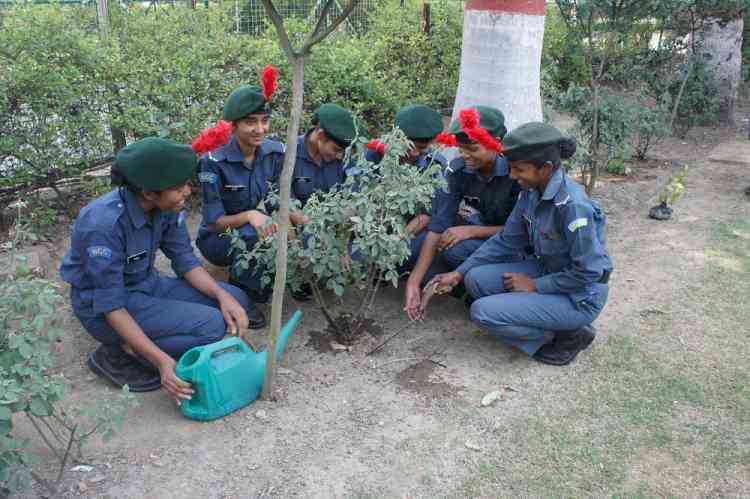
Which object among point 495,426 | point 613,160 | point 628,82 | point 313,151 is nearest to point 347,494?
point 495,426

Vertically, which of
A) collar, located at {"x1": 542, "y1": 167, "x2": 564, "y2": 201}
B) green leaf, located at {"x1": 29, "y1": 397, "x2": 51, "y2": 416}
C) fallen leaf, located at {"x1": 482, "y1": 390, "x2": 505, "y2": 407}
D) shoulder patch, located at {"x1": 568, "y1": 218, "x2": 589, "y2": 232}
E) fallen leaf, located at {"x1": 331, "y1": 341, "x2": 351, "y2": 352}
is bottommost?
fallen leaf, located at {"x1": 482, "y1": 390, "x2": 505, "y2": 407}

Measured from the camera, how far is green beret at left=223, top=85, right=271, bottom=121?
133 inches

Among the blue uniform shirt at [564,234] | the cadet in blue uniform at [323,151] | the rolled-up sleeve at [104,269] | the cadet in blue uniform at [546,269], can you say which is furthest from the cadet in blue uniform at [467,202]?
the rolled-up sleeve at [104,269]

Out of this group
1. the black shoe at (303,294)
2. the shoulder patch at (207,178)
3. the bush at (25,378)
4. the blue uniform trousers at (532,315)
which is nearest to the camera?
the bush at (25,378)

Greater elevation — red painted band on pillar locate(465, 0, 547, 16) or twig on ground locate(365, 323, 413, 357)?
red painted band on pillar locate(465, 0, 547, 16)

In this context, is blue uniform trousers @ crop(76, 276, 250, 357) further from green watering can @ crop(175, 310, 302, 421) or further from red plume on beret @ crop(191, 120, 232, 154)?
red plume on beret @ crop(191, 120, 232, 154)

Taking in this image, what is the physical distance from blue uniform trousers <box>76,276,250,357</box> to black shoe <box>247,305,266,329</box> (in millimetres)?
454

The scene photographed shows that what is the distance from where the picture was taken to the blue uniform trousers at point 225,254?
361 cm

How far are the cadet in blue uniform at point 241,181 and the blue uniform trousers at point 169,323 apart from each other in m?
0.50

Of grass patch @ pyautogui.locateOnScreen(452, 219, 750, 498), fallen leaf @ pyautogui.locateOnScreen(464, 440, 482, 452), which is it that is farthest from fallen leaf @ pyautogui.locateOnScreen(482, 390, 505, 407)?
fallen leaf @ pyautogui.locateOnScreen(464, 440, 482, 452)

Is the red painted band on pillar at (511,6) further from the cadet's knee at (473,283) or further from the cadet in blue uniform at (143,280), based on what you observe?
the cadet in blue uniform at (143,280)

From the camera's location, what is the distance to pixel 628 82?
7.65 metres

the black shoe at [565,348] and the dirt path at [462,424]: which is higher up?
the black shoe at [565,348]

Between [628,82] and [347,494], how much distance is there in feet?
22.2
